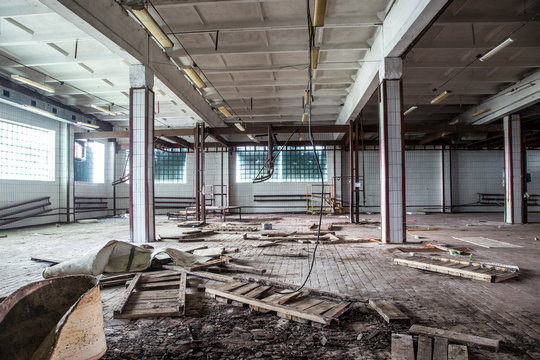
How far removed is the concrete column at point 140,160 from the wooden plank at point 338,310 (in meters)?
6.01

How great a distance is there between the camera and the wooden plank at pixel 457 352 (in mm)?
2056

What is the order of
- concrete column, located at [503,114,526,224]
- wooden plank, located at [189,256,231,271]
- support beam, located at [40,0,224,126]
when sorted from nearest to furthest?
wooden plank, located at [189,256,231,271]
support beam, located at [40,0,224,126]
concrete column, located at [503,114,526,224]

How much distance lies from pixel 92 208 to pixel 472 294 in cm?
1662

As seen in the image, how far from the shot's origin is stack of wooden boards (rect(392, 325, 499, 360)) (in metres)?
2.09

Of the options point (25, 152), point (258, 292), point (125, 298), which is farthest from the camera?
point (25, 152)

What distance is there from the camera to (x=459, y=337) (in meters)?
2.32

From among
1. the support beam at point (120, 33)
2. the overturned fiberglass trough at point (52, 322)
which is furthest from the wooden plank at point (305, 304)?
the support beam at point (120, 33)

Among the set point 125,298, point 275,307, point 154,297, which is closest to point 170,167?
point 154,297

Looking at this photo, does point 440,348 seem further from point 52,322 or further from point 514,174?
point 514,174

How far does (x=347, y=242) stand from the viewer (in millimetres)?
7227

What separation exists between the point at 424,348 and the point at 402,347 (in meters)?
0.16

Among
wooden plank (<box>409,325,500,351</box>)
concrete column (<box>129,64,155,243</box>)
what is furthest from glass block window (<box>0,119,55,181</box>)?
wooden plank (<box>409,325,500,351</box>)

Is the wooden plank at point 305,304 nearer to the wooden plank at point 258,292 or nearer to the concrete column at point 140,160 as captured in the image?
the wooden plank at point 258,292

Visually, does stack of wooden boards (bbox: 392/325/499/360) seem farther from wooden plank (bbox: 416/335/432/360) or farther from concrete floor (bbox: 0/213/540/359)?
concrete floor (bbox: 0/213/540/359)
